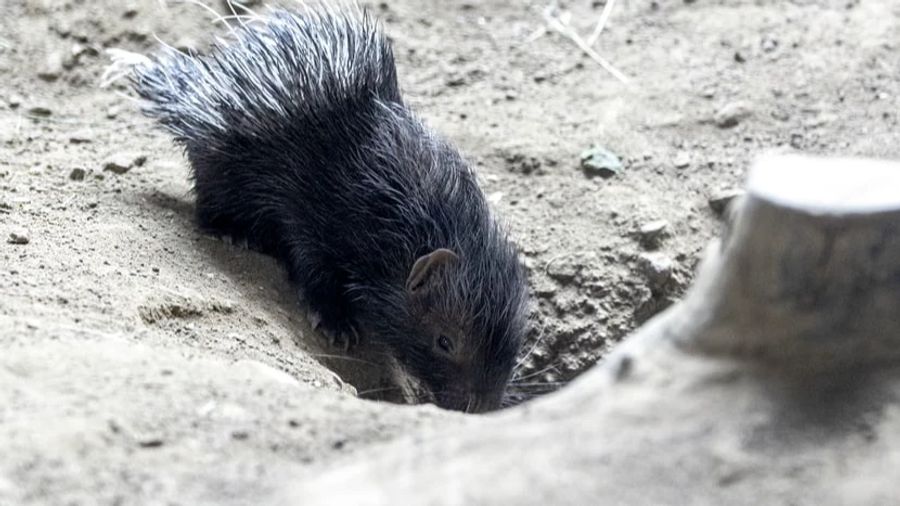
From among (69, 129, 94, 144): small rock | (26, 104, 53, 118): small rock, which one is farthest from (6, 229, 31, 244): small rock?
(26, 104, 53, 118): small rock

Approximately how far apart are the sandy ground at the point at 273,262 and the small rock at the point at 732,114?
12 millimetres

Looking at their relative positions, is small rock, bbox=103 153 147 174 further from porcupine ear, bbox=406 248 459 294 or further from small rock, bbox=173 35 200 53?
porcupine ear, bbox=406 248 459 294

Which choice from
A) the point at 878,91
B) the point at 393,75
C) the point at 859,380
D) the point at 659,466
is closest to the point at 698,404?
the point at 659,466

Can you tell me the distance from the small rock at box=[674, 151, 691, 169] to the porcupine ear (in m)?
1.71

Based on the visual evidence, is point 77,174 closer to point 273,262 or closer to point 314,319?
point 273,262

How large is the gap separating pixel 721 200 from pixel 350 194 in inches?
78.5

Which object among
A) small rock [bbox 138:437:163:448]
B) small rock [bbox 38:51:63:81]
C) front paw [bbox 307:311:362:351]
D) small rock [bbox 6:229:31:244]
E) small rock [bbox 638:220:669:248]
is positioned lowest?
front paw [bbox 307:311:362:351]

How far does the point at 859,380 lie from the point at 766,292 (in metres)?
0.32

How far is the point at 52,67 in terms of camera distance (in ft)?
22.4

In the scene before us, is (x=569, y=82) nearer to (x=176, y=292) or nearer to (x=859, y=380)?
(x=176, y=292)

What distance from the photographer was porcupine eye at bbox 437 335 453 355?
522 cm

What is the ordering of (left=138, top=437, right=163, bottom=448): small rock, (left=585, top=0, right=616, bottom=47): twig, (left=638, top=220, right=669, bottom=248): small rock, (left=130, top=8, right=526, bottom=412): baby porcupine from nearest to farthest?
(left=138, top=437, right=163, bottom=448): small rock < (left=130, top=8, right=526, bottom=412): baby porcupine < (left=638, top=220, right=669, bottom=248): small rock < (left=585, top=0, right=616, bottom=47): twig

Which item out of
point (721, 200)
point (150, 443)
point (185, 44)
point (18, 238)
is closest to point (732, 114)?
point (721, 200)

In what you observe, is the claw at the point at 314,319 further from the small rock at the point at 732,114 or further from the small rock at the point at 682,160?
the small rock at the point at 732,114
